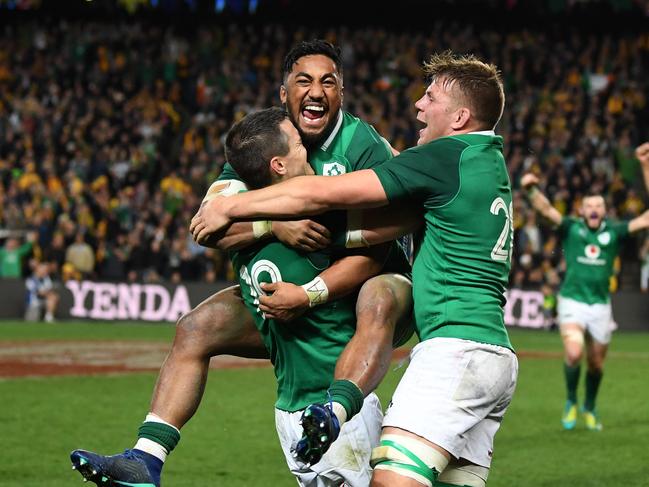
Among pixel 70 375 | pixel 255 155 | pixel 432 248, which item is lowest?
pixel 70 375

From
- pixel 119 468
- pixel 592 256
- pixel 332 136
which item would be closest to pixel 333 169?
pixel 332 136

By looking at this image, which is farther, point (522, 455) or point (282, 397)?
point (522, 455)

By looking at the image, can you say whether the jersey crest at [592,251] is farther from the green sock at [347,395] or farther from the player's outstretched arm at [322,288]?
the green sock at [347,395]

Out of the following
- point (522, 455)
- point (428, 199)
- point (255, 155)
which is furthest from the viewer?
point (522, 455)

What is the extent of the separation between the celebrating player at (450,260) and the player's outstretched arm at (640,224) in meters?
7.66

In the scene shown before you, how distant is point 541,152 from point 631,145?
2103mm

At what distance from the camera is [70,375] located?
643 inches

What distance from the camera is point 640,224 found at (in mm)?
12656

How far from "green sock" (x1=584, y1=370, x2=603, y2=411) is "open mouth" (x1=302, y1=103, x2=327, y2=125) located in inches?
294

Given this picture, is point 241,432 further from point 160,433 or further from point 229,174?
point 229,174

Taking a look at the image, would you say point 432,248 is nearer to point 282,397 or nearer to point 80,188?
point 282,397

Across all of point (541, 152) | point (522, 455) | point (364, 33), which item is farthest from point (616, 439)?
point (364, 33)

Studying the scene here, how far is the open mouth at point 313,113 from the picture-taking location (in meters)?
5.89

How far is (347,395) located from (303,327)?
28.9 inches
